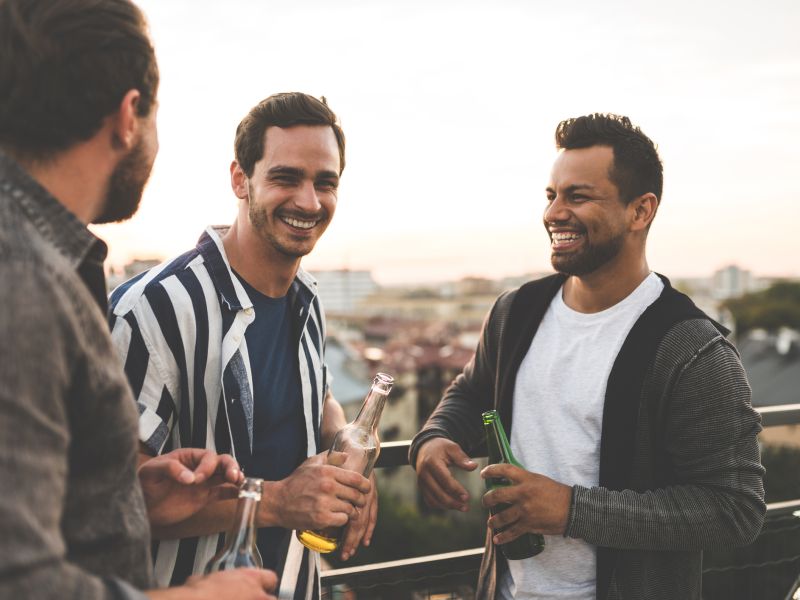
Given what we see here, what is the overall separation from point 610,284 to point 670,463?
61 centimetres

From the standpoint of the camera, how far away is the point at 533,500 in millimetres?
1941

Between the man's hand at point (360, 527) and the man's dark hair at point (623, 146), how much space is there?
1.32 meters

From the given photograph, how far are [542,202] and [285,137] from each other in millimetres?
956

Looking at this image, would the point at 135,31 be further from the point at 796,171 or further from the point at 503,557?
the point at 796,171

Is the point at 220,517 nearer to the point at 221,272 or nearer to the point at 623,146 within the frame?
the point at 221,272

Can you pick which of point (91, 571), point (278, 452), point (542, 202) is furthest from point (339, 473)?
point (542, 202)

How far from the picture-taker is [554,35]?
14086mm

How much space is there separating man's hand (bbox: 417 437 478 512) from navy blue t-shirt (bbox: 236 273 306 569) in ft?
1.32

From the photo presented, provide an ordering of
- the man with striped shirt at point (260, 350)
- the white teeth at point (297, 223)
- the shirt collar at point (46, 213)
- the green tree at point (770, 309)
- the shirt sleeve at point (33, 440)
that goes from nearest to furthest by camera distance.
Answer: the shirt sleeve at point (33, 440)
the shirt collar at point (46, 213)
the man with striped shirt at point (260, 350)
the white teeth at point (297, 223)
the green tree at point (770, 309)

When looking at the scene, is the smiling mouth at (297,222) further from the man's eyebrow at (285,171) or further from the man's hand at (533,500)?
the man's hand at (533,500)

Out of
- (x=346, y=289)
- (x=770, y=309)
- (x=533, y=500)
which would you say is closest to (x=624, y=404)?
(x=533, y=500)

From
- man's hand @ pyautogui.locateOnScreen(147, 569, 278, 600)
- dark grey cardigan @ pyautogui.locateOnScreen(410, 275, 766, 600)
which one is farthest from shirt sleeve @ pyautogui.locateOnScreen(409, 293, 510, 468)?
man's hand @ pyautogui.locateOnScreen(147, 569, 278, 600)

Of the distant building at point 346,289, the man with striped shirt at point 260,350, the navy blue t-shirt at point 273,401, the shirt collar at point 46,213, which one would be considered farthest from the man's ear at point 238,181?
the distant building at point 346,289

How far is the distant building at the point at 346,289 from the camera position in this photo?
104 meters
